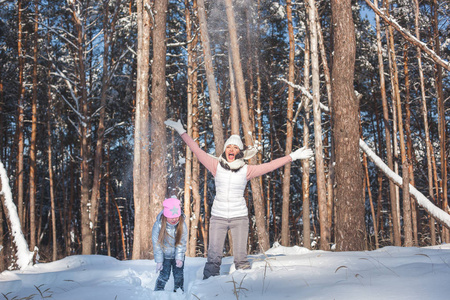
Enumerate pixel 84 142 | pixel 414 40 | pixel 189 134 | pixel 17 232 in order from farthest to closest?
pixel 189 134, pixel 84 142, pixel 17 232, pixel 414 40

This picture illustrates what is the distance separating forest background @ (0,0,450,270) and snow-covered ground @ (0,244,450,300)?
201 centimetres

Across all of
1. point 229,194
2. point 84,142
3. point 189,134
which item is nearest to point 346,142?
point 229,194

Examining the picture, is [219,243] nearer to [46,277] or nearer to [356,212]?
[46,277]

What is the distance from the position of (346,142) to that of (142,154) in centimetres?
522

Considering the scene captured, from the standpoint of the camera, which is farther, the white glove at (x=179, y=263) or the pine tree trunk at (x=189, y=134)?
the pine tree trunk at (x=189, y=134)

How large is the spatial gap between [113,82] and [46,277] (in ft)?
46.8

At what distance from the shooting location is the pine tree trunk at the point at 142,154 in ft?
28.5

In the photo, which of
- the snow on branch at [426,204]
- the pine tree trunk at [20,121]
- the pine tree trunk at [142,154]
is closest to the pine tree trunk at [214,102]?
the pine tree trunk at [142,154]

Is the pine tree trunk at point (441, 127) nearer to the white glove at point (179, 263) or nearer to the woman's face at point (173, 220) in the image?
the woman's face at point (173, 220)

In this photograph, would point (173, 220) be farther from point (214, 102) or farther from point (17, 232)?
point (214, 102)

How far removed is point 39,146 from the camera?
815 inches

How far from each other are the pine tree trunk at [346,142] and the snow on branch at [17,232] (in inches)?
190

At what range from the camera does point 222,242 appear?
429 cm

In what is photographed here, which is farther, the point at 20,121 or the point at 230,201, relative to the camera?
the point at 20,121
